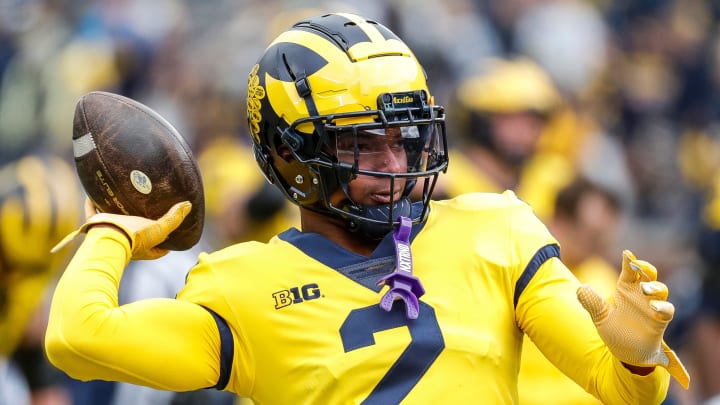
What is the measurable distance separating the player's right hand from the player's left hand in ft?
3.85

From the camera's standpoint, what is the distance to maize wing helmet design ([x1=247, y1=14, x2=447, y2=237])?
3.73 meters

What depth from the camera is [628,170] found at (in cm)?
1138

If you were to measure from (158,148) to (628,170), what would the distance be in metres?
8.00

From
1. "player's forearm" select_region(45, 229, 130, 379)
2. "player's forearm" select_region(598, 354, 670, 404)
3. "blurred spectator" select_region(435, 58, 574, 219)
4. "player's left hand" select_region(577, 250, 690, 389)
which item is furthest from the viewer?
"blurred spectator" select_region(435, 58, 574, 219)

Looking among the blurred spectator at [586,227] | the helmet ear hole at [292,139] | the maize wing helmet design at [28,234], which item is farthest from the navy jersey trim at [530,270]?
the maize wing helmet design at [28,234]

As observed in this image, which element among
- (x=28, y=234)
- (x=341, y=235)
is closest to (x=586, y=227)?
(x=28, y=234)

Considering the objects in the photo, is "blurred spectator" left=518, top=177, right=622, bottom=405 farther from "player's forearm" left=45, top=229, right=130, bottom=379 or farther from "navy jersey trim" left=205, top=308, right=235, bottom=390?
"player's forearm" left=45, top=229, right=130, bottom=379

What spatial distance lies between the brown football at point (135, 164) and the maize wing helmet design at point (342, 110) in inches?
10.6

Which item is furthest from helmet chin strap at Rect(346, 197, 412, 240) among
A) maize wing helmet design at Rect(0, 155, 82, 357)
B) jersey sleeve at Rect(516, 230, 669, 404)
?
maize wing helmet design at Rect(0, 155, 82, 357)

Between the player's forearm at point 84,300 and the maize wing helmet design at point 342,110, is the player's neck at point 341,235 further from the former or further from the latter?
the player's forearm at point 84,300

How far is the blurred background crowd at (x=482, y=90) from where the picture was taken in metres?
8.10

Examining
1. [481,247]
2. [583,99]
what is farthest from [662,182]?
[481,247]

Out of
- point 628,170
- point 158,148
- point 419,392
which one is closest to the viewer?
point 419,392

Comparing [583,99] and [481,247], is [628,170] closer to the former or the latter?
[583,99]
